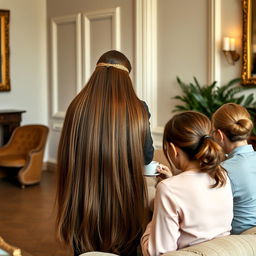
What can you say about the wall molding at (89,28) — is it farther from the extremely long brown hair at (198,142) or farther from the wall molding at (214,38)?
the extremely long brown hair at (198,142)

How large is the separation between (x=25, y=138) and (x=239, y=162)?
17.6 feet

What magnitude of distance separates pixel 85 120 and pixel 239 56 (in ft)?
11.6

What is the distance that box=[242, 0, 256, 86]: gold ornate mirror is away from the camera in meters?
4.89

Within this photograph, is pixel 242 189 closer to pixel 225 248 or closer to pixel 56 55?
pixel 225 248

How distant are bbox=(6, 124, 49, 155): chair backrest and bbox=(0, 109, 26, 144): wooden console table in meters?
0.09

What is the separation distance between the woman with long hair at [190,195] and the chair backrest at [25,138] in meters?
5.40

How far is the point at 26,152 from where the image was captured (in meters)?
7.17

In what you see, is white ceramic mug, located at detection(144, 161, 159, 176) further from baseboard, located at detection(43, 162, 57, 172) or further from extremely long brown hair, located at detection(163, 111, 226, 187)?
baseboard, located at detection(43, 162, 57, 172)

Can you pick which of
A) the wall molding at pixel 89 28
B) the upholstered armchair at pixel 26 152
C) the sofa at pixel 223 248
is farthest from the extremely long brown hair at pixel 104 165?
the upholstered armchair at pixel 26 152

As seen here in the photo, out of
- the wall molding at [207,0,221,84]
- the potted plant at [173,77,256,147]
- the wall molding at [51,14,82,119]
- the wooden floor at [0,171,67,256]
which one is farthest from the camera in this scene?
the wall molding at [51,14,82,119]

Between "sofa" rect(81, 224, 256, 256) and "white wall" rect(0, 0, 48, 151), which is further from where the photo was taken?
"white wall" rect(0, 0, 48, 151)

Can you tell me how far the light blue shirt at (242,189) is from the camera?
2.17 meters

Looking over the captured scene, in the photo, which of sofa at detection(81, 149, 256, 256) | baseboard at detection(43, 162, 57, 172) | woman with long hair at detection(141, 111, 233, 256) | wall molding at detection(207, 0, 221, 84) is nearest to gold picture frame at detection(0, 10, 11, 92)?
baseboard at detection(43, 162, 57, 172)

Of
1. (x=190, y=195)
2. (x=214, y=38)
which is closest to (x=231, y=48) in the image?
(x=214, y=38)
